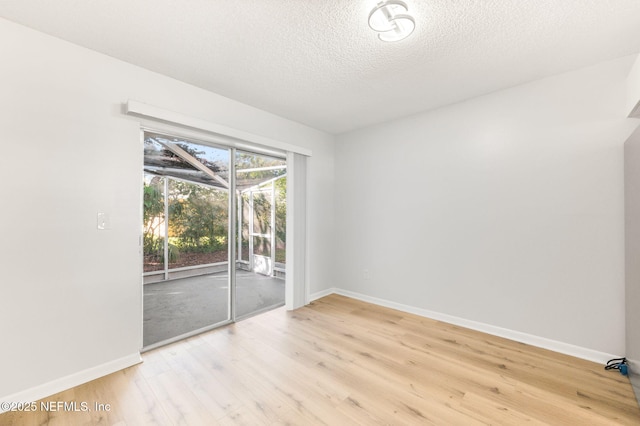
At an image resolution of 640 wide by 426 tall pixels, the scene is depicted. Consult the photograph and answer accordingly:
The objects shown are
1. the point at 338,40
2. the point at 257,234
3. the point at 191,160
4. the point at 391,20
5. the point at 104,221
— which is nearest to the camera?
the point at 391,20

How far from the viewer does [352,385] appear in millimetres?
2018

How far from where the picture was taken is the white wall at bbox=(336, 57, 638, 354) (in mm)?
2299

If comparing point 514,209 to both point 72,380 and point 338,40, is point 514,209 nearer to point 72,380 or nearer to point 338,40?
point 338,40

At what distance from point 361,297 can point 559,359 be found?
226cm

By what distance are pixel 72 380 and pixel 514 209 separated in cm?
419

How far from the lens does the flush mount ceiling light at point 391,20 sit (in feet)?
5.30

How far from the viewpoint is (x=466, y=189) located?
3.05 metres

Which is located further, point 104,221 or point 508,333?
point 508,333

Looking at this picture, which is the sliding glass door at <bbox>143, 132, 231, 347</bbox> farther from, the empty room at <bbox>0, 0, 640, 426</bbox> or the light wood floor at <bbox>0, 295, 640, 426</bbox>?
the light wood floor at <bbox>0, 295, 640, 426</bbox>

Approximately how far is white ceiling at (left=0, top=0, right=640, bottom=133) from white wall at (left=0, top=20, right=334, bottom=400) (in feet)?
0.83

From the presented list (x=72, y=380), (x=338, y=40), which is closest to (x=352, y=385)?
(x=72, y=380)

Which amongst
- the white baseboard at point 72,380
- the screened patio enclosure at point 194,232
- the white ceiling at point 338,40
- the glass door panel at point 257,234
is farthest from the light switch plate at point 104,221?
the glass door panel at point 257,234

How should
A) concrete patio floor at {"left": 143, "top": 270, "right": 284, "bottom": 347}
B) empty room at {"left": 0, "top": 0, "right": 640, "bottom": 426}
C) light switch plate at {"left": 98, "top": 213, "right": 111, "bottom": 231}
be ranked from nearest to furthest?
1. empty room at {"left": 0, "top": 0, "right": 640, "bottom": 426}
2. light switch plate at {"left": 98, "top": 213, "right": 111, "bottom": 231}
3. concrete patio floor at {"left": 143, "top": 270, "right": 284, "bottom": 347}

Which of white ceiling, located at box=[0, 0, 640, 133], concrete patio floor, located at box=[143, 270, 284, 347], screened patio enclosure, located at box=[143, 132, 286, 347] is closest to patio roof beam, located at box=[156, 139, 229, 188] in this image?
screened patio enclosure, located at box=[143, 132, 286, 347]
